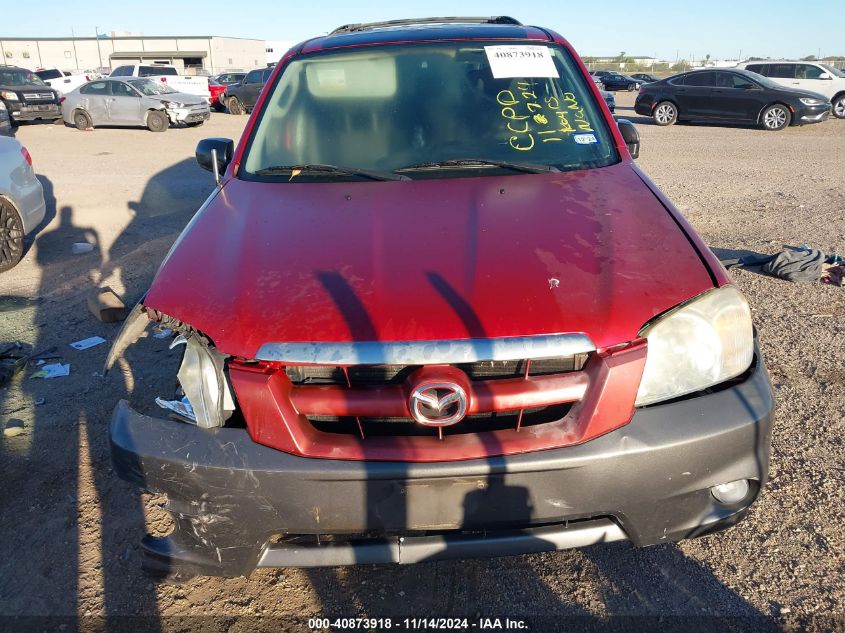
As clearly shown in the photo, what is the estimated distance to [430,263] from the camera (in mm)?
2115

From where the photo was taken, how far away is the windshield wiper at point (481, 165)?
2.85 m

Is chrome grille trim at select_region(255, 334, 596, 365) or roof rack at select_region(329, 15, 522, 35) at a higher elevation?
roof rack at select_region(329, 15, 522, 35)

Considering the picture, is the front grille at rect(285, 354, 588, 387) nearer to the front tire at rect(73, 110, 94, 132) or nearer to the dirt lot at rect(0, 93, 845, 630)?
the dirt lot at rect(0, 93, 845, 630)

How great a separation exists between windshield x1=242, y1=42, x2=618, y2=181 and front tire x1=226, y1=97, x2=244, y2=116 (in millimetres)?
20530

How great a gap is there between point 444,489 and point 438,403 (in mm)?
244

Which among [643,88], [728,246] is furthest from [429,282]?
[643,88]

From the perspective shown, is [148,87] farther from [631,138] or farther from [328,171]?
[631,138]

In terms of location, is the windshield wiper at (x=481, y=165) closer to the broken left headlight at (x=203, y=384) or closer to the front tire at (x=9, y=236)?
the broken left headlight at (x=203, y=384)

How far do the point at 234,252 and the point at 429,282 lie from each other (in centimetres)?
75

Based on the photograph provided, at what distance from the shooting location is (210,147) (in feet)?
11.3

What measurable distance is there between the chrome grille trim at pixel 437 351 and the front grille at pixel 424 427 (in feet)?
0.63

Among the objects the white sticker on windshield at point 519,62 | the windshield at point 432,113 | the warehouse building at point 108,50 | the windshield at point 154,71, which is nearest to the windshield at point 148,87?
the windshield at point 154,71

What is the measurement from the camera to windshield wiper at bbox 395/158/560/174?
285 cm

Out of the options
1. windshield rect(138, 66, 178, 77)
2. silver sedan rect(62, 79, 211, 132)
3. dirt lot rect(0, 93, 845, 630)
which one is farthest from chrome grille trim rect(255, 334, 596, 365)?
windshield rect(138, 66, 178, 77)
